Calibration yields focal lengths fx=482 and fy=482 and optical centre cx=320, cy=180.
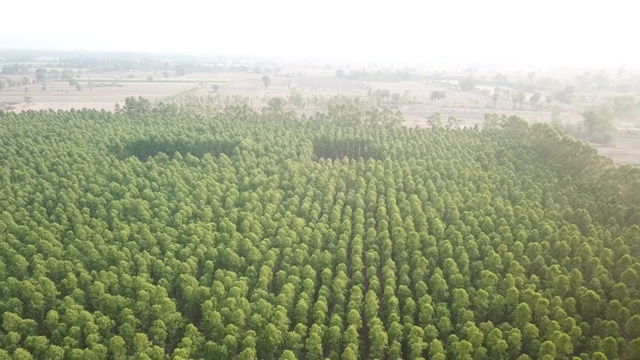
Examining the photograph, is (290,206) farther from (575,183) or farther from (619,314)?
(575,183)

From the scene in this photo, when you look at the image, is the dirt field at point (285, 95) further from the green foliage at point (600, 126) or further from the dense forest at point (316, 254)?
the dense forest at point (316, 254)

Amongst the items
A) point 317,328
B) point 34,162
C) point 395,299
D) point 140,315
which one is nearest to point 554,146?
point 395,299

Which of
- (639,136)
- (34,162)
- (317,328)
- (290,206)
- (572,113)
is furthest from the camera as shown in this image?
(572,113)

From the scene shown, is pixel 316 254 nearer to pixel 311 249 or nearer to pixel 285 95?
pixel 311 249

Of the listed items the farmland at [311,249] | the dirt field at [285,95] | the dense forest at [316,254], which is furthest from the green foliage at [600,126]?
the dense forest at [316,254]

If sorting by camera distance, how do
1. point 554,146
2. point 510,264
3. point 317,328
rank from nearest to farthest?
point 317,328, point 510,264, point 554,146

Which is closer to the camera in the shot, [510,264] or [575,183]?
[510,264]

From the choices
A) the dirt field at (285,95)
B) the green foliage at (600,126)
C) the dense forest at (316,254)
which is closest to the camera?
the dense forest at (316,254)

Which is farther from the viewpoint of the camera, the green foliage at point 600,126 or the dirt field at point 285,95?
the dirt field at point 285,95

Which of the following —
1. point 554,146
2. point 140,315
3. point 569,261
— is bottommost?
point 140,315
